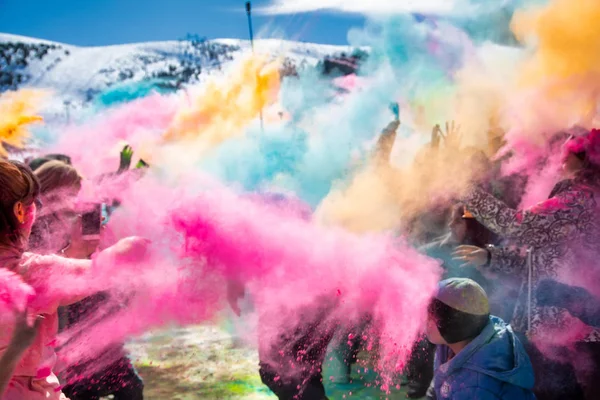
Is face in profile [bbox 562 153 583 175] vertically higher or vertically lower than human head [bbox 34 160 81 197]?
lower

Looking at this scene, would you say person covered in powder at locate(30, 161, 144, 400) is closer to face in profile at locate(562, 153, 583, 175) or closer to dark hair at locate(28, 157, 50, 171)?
dark hair at locate(28, 157, 50, 171)

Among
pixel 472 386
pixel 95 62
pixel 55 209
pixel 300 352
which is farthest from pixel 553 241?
pixel 95 62

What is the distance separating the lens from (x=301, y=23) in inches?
155

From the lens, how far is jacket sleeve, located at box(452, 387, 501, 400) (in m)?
1.89

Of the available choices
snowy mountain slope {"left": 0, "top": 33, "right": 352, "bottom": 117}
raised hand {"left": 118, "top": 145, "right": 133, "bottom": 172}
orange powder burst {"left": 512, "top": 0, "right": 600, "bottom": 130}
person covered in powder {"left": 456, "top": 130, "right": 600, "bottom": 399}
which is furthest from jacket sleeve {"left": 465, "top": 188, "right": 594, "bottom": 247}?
snowy mountain slope {"left": 0, "top": 33, "right": 352, "bottom": 117}

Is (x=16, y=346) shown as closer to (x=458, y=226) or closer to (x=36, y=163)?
(x=36, y=163)

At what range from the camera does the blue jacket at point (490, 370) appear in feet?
6.24

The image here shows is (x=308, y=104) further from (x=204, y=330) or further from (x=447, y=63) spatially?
(x=204, y=330)

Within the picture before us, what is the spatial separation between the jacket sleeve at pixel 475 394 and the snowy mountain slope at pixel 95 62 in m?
22.6

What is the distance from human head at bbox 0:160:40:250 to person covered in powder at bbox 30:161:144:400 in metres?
1.09

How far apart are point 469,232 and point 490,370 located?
1.94 metres

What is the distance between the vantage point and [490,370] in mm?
1919

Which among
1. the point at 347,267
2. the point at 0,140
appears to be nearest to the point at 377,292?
the point at 347,267

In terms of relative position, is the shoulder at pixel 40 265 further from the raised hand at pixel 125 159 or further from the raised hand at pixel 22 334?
the raised hand at pixel 125 159
